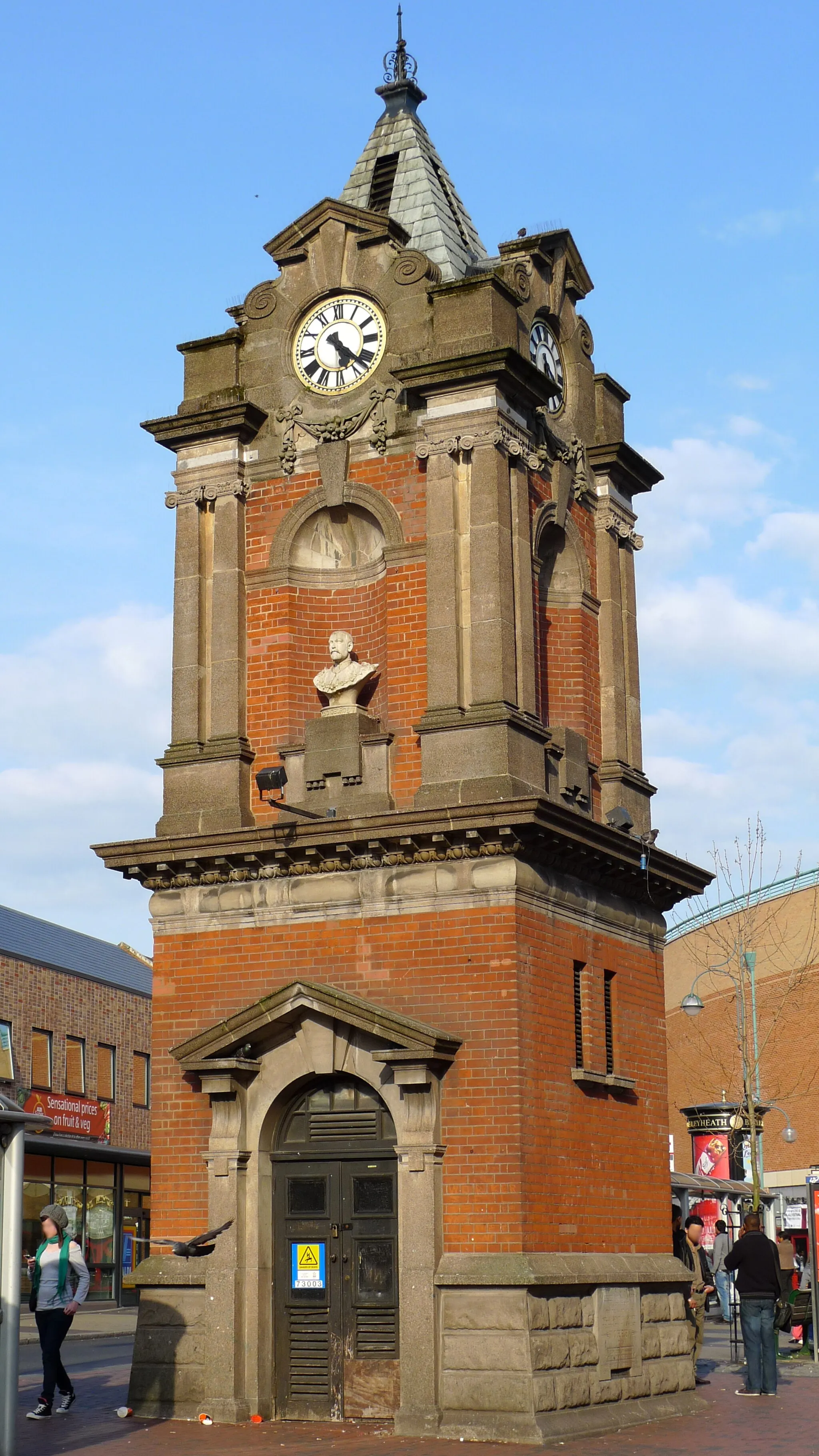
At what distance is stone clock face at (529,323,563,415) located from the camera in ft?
69.9

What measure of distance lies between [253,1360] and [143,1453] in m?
2.94

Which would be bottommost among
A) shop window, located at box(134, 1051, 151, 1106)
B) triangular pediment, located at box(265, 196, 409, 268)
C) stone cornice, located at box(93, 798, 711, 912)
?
shop window, located at box(134, 1051, 151, 1106)

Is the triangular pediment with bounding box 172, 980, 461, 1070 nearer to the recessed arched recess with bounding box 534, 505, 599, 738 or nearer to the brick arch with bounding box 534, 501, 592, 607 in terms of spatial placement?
the recessed arched recess with bounding box 534, 505, 599, 738

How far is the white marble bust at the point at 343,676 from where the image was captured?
66.0ft

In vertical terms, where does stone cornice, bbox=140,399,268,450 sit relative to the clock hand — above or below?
below

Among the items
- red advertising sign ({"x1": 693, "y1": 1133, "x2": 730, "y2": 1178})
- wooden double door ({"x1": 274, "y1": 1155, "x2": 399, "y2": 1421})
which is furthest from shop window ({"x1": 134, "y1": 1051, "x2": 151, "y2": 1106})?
wooden double door ({"x1": 274, "y1": 1155, "x2": 399, "y2": 1421})

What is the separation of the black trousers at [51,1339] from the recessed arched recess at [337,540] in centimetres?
→ 836

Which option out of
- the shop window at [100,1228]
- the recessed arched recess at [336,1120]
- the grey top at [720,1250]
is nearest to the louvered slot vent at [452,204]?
the recessed arched recess at [336,1120]

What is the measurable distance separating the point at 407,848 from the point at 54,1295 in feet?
18.7

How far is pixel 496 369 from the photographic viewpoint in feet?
62.3

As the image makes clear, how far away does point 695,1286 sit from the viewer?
2103 cm

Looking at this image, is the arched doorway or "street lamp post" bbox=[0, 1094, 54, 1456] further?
the arched doorway

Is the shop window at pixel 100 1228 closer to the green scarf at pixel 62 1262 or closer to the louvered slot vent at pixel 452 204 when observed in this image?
the green scarf at pixel 62 1262

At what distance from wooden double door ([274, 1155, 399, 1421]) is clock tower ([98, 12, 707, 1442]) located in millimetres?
34
